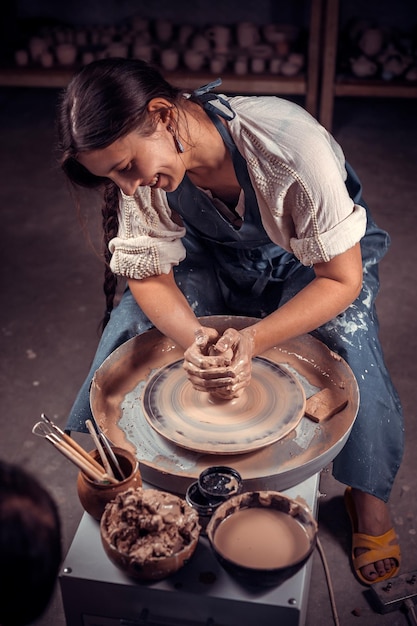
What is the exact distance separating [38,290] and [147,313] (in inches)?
67.3

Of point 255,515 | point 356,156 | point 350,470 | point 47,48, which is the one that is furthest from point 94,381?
point 47,48

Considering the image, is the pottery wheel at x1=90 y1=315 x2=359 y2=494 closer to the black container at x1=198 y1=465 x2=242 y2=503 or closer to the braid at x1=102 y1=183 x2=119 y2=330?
the black container at x1=198 y1=465 x2=242 y2=503

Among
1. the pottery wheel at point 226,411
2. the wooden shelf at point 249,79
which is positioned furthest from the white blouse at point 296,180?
the wooden shelf at point 249,79

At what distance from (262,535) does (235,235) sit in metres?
0.99

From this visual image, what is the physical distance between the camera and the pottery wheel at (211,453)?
1.66 meters

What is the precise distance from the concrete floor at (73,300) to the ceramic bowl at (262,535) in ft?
2.44

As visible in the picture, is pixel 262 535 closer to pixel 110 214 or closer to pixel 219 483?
pixel 219 483

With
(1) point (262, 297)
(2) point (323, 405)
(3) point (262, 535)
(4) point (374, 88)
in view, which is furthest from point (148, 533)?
(4) point (374, 88)

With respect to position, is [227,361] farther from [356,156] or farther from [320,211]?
[356,156]

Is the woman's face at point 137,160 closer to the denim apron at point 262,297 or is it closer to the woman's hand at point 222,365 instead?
the denim apron at point 262,297

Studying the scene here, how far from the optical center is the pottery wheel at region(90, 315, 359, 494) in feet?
5.45

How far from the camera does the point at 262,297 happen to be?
242cm

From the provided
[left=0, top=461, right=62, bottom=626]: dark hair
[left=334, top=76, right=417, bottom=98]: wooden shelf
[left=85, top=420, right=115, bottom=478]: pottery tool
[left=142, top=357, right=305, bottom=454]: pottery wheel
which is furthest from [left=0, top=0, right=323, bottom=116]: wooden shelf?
[left=0, top=461, right=62, bottom=626]: dark hair

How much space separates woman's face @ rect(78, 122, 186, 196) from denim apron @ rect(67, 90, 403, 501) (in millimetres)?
233
